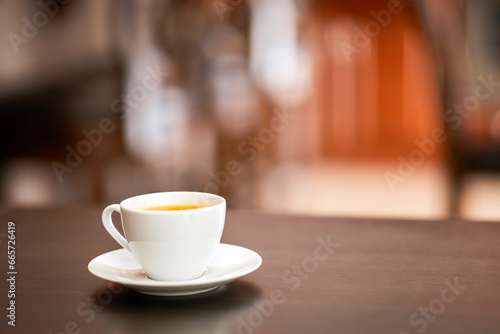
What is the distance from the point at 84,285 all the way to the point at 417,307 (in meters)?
0.33

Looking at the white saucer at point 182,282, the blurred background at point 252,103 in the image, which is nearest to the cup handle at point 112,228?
the white saucer at point 182,282

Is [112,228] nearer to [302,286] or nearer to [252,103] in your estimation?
[302,286]

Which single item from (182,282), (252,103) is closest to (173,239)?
(182,282)

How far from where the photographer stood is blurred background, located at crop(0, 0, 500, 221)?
2938mm

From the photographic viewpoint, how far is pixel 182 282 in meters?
0.60

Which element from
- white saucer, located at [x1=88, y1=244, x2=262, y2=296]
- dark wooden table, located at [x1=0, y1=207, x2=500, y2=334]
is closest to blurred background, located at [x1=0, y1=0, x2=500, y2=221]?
dark wooden table, located at [x1=0, y1=207, x2=500, y2=334]

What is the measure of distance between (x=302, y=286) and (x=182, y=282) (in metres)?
0.12

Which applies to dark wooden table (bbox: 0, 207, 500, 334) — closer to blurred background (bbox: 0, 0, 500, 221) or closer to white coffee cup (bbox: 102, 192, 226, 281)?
white coffee cup (bbox: 102, 192, 226, 281)

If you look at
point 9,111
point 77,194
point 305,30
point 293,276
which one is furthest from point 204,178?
point 293,276

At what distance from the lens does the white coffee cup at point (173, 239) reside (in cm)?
62

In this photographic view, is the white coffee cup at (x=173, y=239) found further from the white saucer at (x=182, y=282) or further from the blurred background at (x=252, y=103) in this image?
the blurred background at (x=252, y=103)

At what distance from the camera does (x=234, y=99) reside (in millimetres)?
3797

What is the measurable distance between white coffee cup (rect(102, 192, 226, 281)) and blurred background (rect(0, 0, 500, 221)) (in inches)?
47.2

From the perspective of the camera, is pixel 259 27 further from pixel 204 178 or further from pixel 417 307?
pixel 417 307
